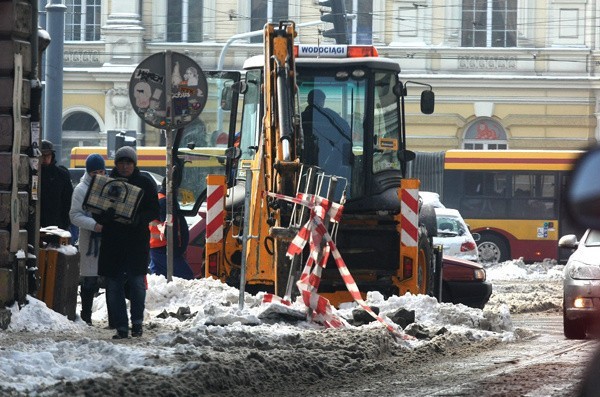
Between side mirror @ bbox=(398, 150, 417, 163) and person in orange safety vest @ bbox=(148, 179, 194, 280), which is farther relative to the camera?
person in orange safety vest @ bbox=(148, 179, 194, 280)

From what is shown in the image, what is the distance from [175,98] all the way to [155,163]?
24.8 metres

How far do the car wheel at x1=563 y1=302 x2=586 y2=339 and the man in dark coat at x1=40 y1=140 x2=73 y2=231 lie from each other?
16.7 feet

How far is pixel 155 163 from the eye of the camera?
40344 mm

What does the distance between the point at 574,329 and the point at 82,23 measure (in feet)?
132

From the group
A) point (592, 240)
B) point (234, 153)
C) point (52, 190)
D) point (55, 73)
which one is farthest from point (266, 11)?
point (592, 240)

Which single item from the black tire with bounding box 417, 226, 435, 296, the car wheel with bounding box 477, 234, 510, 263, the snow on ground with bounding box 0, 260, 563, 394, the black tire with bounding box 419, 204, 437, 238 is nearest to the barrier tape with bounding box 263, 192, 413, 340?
the snow on ground with bounding box 0, 260, 563, 394

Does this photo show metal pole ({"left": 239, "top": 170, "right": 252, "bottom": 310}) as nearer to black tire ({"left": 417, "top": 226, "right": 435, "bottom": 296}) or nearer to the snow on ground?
the snow on ground

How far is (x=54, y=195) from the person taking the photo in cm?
1552

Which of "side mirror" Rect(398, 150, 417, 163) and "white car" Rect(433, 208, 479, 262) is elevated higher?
"side mirror" Rect(398, 150, 417, 163)

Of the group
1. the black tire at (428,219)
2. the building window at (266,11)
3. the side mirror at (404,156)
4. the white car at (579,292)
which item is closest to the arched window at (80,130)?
the building window at (266,11)

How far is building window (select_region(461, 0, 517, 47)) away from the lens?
51781 mm

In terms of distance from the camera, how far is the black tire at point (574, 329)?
14633 millimetres

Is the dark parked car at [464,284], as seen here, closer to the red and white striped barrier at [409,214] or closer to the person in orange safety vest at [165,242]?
the person in orange safety vest at [165,242]

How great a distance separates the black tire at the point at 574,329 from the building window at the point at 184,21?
38972 mm
